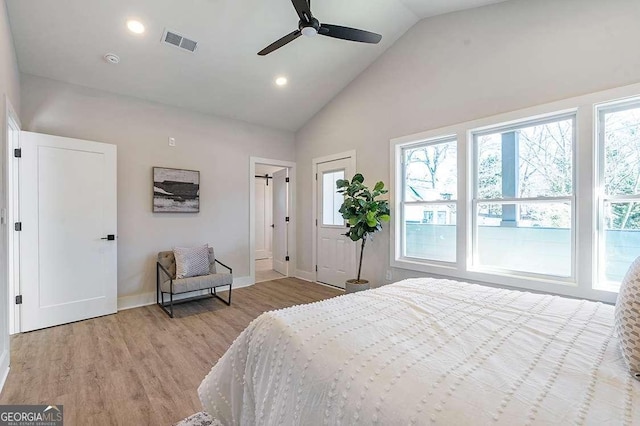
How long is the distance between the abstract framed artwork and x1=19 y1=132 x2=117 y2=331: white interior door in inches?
21.2

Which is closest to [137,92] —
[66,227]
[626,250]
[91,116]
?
[91,116]

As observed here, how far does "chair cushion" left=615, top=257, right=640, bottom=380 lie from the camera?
2.90 feet

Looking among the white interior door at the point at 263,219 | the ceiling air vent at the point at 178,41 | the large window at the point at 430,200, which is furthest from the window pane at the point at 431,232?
the white interior door at the point at 263,219

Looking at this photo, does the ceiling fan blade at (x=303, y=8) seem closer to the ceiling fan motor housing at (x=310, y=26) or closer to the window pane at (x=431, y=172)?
the ceiling fan motor housing at (x=310, y=26)

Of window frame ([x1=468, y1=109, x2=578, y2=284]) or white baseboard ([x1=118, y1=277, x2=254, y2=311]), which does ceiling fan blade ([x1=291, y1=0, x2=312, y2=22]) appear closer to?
window frame ([x1=468, y1=109, x2=578, y2=284])

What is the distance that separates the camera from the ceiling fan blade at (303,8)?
2.13 m

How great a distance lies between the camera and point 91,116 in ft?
11.7

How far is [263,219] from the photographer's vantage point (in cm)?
742

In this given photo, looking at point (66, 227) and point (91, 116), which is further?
point (91, 116)

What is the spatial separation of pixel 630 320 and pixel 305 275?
4606 mm

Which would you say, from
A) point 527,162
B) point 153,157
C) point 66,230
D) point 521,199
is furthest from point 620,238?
point 66,230

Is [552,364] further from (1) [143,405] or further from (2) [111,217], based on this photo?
(2) [111,217]

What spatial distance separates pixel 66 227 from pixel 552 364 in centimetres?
419

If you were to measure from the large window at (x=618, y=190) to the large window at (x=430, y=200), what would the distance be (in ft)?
4.13
